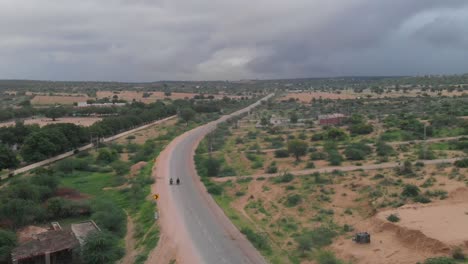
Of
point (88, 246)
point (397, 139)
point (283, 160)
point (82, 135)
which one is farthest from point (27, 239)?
point (397, 139)

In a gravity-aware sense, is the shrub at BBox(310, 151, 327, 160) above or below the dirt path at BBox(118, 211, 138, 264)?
above

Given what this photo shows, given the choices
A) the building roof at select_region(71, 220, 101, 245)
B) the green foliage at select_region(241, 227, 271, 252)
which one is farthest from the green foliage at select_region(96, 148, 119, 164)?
the green foliage at select_region(241, 227, 271, 252)

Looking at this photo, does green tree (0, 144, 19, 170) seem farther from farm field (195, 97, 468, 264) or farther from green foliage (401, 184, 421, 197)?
green foliage (401, 184, 421, 197)

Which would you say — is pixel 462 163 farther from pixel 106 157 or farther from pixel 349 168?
pixel 106 157

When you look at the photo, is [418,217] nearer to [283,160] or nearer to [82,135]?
[283,160]

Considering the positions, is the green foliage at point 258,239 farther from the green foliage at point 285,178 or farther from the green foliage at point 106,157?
the green foliage at point 106,157

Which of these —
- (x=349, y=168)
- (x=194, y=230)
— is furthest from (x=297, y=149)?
(x=194, y=230)
